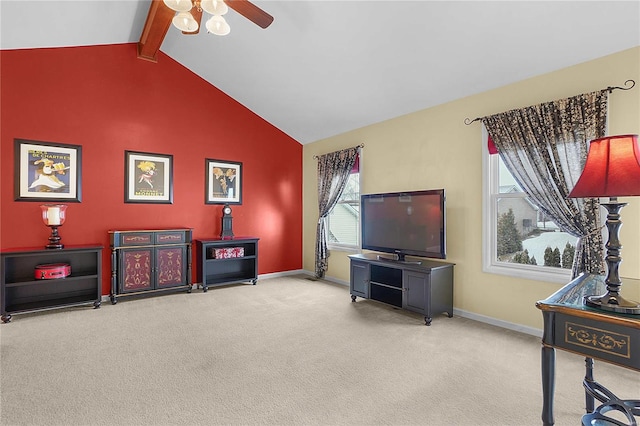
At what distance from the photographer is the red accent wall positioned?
3898 millimetres

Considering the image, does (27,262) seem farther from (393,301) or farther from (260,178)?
(393,301)

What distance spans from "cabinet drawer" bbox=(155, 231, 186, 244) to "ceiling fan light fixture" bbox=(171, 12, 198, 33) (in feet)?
9.17

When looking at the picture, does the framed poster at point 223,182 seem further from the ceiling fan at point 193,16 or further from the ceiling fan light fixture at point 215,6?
the ceiling fan light fixture at point 215,6

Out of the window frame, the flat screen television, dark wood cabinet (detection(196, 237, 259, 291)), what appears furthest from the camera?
the window frame

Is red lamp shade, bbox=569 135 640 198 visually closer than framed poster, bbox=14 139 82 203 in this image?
Yes

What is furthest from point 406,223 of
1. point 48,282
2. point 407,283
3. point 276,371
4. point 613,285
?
point 48,282

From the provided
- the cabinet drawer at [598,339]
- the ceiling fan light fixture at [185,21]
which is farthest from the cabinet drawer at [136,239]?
the cabinet drawer at [598,339]

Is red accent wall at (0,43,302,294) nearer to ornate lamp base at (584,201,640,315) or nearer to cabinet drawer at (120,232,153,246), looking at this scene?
cabinet drawer at (120,232,153,246)

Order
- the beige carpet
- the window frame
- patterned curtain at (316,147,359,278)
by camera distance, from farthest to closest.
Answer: patterned curtain at (316,147,359,278), the window frame, the beige carpet

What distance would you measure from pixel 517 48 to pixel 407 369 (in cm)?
295

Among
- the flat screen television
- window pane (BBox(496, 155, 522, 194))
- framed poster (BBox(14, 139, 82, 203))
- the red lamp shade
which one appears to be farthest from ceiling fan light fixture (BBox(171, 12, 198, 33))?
window pane (BBox(496, 155, 522, 194))

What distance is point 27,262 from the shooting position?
388 centimetres

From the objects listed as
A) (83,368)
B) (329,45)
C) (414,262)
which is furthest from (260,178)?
(83,368)

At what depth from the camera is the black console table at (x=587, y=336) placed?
1.33 metres
